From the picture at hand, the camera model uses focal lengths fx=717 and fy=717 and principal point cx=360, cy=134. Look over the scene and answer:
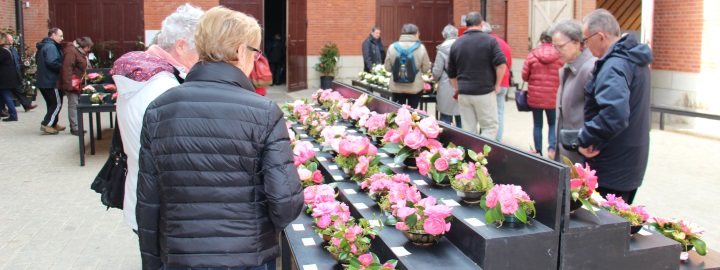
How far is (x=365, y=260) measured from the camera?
3113 mm

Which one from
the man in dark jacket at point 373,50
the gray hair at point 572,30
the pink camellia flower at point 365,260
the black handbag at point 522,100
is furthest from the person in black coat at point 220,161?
the man in dark jacket at point 373,50

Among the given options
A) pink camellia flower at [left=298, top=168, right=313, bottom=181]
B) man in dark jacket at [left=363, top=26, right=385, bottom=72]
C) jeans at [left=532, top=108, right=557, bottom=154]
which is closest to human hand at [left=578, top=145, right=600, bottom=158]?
pink camellia flower at [left=298, top=168, right=313, bottom=181]

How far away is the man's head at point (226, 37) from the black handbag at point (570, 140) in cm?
254

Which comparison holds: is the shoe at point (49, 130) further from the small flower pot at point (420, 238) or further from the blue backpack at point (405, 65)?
the small flower pot at point (420, 238)

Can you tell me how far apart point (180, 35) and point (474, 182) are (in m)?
1.62

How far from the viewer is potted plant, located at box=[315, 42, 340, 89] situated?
1992 centimetres

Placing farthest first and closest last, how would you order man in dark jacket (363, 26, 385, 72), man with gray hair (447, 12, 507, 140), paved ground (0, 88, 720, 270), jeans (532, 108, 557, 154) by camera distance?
man in dark jacket (363, 26, 385, 72) → jeans (532, 108, 557, 154) → man with gray hair (447, 12, 507, 140) → paved ground (0, 88, 720, 270)

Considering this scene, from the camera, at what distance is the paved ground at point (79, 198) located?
5840 millimetres

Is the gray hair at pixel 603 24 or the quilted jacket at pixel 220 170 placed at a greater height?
the gray hair at pixel 603 24

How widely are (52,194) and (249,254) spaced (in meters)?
6.05

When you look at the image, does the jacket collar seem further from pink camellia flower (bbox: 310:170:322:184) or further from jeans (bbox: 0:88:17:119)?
jeans (bbox: 0:88:17:119)

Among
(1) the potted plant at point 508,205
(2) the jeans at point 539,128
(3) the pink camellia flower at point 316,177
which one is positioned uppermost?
(1) the potted plant at point 508,205

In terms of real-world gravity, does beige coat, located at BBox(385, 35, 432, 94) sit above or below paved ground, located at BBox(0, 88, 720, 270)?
above

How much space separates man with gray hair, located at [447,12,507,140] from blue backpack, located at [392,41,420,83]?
144cm
